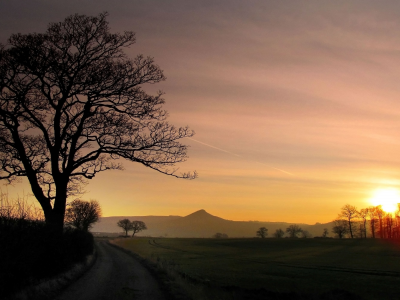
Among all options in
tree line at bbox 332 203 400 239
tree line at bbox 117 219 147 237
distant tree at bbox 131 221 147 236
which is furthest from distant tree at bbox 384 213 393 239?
tree line at bbox 117 219 147 237

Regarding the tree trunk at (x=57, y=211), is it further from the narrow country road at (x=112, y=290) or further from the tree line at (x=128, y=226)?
the tree line at (x=128, y=226)

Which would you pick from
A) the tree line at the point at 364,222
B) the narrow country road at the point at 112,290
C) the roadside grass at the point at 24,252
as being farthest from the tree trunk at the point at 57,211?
the tree line at the point at 364,222

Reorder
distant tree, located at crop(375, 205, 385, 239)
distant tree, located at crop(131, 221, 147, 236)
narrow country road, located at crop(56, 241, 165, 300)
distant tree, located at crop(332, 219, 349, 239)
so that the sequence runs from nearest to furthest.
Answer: narrow country road, located at crop(56, 241, 165, 300)
distant tree, located at crop(375, 205, 385, 239)
distant tree, located at crop(332, 219, 349, 239)
distant tree, located at crop(131, 221, 147, 236)

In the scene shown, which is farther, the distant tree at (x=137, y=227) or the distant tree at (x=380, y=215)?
the distant tree at (x=137, y=227)

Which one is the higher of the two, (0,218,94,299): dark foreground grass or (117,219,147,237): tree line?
(0,218,94,299): dark foreground grass

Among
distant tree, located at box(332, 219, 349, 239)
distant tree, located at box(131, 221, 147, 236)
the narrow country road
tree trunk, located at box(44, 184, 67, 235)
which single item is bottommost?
distant tree, located at box(131, 221, 147, 236)

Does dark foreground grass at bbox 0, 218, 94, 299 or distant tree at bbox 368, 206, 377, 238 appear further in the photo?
distant tree at bbox 368, 206, 377, 238

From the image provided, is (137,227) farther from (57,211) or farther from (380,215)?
(57,211)

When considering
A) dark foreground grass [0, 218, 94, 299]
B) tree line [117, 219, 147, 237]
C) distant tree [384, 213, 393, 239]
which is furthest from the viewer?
tree line [117, 219, 147, 237]

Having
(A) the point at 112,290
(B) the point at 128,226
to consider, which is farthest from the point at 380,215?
(A) the point at 112,290

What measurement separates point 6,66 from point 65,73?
5.97 feet

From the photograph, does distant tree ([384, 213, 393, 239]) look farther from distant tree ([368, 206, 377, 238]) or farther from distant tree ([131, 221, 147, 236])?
distant tree ([131, 221, 147, 236])

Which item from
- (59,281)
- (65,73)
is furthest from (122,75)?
(59,281)

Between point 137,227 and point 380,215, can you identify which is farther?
point 137,227
